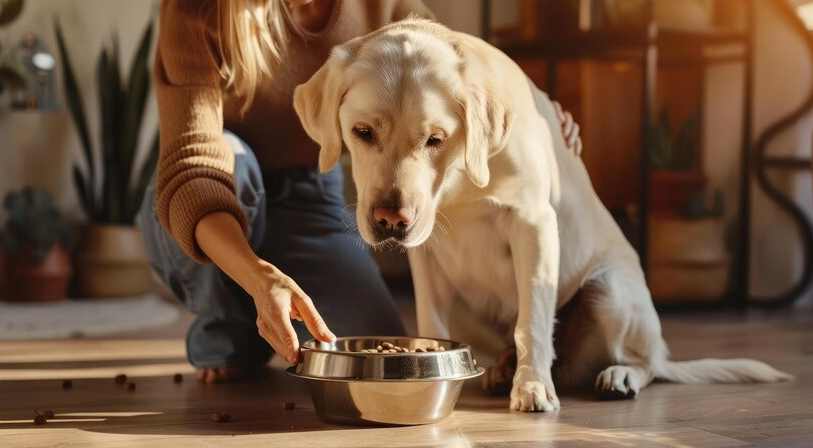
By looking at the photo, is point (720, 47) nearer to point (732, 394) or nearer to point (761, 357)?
point (761, 357)

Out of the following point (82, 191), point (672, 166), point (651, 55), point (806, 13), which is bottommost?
point (82, 191)

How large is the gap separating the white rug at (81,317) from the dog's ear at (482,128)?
6.14ft

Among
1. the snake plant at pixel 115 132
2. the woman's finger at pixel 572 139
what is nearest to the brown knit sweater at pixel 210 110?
the woman's finger at pixel 572 139

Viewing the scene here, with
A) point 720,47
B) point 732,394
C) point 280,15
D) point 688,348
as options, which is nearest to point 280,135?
point 280,15

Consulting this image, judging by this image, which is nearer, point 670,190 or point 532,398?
point 532,398

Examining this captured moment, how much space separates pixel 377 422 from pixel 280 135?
0.88m

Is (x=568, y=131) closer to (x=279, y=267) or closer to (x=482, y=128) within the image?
(x=482, y=128)

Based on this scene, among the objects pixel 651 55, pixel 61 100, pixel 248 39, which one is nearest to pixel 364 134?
pixel 248 39

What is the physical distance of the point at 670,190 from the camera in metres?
3.88

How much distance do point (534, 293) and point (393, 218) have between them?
395mm

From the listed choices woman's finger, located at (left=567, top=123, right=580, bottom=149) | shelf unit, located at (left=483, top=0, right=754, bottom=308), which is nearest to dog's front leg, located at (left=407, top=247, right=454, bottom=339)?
woman's finger, located at (left=567, top=123, right=580, bottom=149)

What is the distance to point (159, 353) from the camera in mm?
2637

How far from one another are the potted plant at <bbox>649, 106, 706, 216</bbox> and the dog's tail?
1.79m

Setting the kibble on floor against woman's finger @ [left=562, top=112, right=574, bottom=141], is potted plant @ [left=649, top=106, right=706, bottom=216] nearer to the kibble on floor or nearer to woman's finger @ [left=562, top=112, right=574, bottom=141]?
woman's finger @ [left=562, top=112, right=574, bottom=141]
